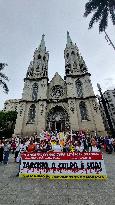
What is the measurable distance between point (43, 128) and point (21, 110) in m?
5.17

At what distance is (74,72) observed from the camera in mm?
Answer: 33750

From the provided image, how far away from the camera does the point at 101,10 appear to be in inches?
812

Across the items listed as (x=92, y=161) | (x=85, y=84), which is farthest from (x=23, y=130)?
(x=92, y=161)

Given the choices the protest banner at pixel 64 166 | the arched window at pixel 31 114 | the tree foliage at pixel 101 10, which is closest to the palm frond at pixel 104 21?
the tree foliage at pixel 101 10

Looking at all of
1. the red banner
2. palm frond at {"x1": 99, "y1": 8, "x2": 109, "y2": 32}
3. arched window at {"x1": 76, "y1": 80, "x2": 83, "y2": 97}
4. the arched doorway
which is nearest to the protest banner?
the red banner

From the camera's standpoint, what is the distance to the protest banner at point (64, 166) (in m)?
8.41

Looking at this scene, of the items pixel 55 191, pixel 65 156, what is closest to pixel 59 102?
pixel 65 156

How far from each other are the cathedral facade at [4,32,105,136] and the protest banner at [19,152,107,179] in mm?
19010

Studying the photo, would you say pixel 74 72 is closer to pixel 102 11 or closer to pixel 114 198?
pixel 102 11

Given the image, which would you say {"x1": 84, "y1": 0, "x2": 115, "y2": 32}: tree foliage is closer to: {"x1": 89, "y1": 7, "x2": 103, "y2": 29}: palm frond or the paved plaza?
{"x1": 89, "y1": 7, "x2": 103, "y2": 29}: palm frond

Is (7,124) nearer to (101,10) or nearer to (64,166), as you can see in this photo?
(101,10)

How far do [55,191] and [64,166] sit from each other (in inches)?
70.6

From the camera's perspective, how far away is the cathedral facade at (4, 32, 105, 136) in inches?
1121

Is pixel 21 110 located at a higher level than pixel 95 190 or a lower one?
higher
